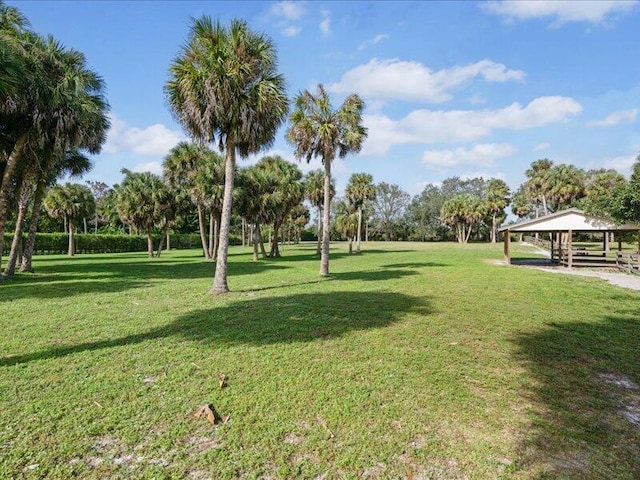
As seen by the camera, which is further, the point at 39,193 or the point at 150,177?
the point at 150,177

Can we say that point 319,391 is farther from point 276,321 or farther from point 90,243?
point 90,243

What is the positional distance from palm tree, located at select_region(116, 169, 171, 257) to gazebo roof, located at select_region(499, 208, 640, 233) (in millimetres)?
26141

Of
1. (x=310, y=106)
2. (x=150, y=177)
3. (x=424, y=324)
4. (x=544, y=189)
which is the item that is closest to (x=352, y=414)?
(x=424, y=324)

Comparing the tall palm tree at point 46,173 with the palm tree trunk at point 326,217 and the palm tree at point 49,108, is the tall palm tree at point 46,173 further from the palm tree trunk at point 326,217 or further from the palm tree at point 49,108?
the palm tree trunk at point 326,217

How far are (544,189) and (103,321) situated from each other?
1742 inches

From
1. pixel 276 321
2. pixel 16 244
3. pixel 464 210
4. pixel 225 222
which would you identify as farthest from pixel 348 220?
pixel 276 321

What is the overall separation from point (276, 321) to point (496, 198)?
201ft

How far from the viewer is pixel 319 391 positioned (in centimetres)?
431

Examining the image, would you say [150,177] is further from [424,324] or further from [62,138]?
[424,324]

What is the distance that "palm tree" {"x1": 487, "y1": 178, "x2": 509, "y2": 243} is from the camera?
2370 inches

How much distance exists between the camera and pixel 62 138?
1380 cm

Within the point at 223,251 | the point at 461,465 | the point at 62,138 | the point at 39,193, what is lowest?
the point at 461,465

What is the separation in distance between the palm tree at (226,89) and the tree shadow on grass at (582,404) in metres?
8.48

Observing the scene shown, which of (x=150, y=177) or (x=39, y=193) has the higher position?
(x=150, y=177)
